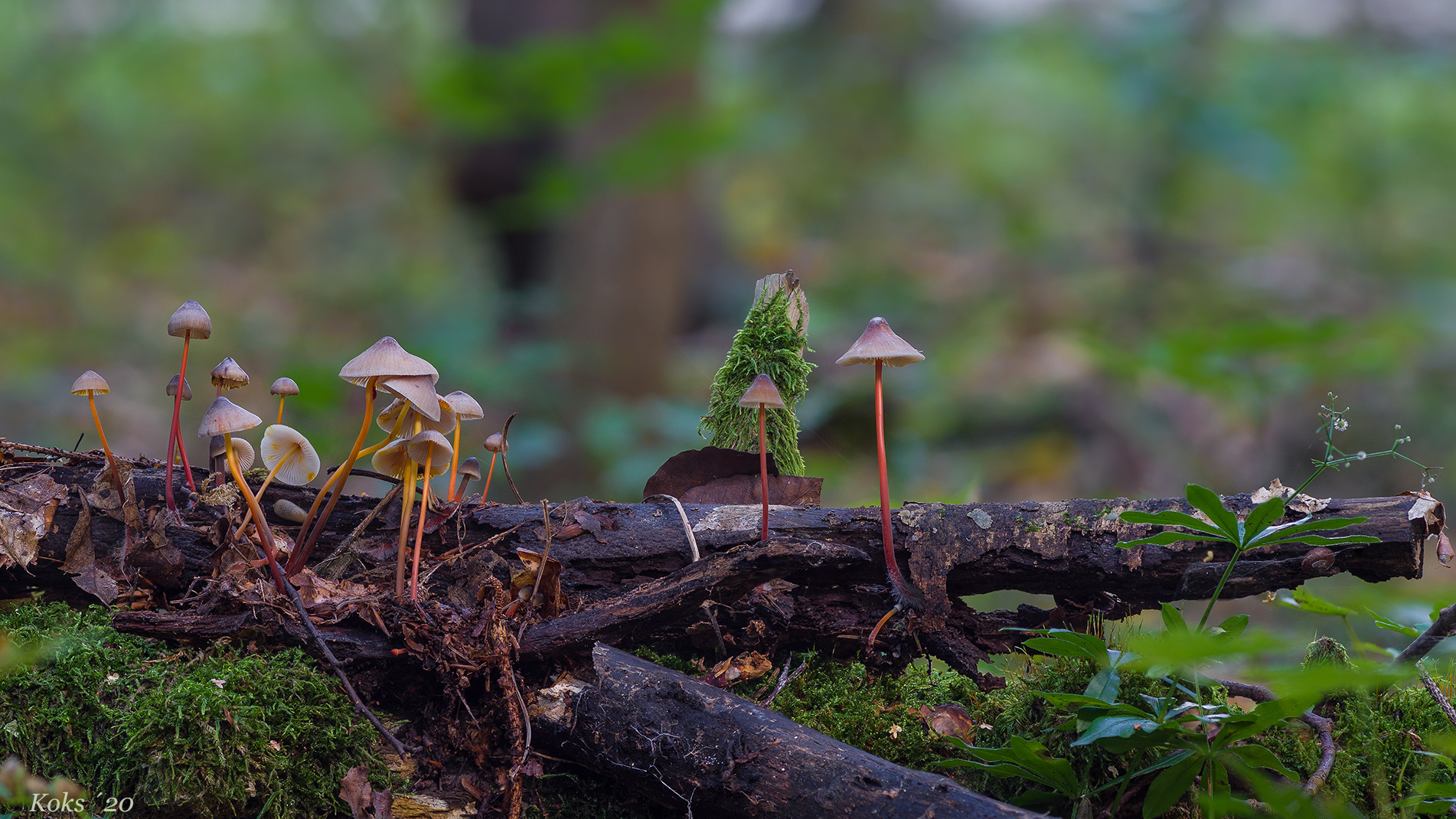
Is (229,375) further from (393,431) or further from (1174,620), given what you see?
(1174,620)

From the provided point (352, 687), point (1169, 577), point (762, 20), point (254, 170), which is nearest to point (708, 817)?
point (352, 687)

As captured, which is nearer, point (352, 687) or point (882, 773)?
point (882, 773)

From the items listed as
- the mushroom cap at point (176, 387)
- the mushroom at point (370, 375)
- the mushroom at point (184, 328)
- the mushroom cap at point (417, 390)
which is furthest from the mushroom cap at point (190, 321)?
the mushroom cap at point (417, 390)

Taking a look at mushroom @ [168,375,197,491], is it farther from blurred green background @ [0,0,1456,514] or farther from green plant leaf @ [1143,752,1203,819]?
green plant leaf @ [1143,752,1203,819]

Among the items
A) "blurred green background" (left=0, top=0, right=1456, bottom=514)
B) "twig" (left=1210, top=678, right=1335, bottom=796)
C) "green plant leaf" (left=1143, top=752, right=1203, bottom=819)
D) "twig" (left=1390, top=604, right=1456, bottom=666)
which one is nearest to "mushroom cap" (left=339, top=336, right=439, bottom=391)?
"blurred green background" (left=0, top=0, right=1456, bottom=514)

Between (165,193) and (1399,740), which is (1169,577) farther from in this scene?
(165,193)

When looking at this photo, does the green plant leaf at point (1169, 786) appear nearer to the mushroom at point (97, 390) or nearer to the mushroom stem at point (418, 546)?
the mushroom stem at point (418, 546)
